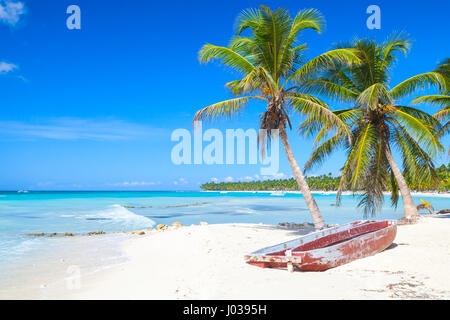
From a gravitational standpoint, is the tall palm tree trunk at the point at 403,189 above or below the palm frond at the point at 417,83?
below

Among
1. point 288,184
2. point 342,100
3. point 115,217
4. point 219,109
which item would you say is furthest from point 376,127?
point 288,184

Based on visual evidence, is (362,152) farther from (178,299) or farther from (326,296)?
(178,299)

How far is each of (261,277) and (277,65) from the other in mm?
7278

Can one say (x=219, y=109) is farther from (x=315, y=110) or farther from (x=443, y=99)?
(x=443, y=99)

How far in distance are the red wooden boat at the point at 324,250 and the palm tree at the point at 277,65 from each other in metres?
2.52

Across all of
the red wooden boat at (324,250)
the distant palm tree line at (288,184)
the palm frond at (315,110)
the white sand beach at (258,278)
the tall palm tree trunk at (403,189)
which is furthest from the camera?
the distant palm tree line at (288,184)

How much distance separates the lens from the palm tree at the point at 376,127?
11523 mm

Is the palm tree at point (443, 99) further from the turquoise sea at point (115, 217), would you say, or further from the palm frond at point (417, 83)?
the turquoise sea at point (115, 217)

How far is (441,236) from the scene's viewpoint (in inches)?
340

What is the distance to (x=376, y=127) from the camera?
1219 cm

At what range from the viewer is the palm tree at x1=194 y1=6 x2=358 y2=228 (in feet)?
32.7

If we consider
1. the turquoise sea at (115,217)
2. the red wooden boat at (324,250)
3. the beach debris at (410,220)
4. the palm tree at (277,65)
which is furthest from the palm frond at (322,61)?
the turquoise sea at (115,217)

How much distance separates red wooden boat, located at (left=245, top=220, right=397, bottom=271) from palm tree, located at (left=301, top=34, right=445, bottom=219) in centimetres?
395

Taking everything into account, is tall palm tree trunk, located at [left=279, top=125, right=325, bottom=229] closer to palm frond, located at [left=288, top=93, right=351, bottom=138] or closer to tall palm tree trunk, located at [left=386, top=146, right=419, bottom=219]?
palm frond, located at [left=288, top=93, right=351, bottom=138]
